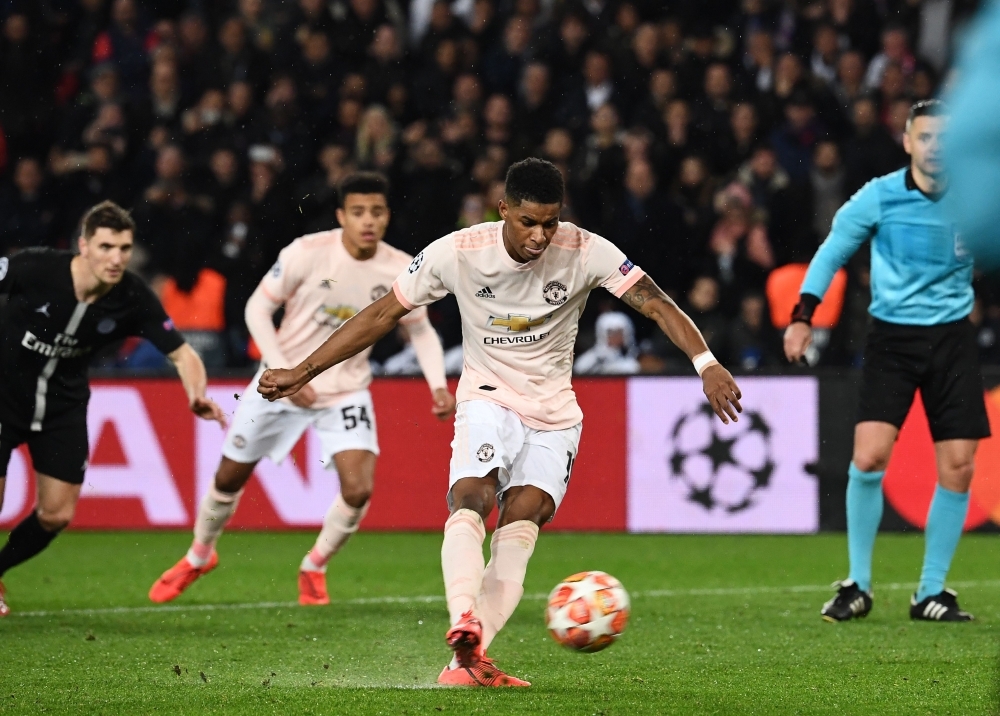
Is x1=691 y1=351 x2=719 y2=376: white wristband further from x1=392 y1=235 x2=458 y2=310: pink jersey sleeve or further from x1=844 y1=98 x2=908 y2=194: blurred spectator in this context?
x1=844 y1=98 x2=908 y2=194: blurred spectator

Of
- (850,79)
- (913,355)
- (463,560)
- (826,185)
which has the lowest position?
(463,560)

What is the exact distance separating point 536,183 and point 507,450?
1.06 m

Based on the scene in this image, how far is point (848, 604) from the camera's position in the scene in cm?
767

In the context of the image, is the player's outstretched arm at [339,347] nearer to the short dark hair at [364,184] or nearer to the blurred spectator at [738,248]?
the short dark hair at [364,184]

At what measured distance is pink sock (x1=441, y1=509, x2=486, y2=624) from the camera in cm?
554

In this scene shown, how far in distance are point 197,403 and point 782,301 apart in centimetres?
641

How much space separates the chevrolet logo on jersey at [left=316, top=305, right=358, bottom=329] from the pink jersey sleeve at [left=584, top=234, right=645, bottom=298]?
275 cm

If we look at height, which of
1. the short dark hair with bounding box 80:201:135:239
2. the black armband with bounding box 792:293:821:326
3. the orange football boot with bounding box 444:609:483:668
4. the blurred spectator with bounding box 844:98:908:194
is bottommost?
the orange football boot with bounding box 444:609:483:668

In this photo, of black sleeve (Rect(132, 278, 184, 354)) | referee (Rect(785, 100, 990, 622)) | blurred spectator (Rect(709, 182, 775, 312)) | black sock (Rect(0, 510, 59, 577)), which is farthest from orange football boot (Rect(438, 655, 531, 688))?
blurred spectator (Rect(709, 182, 775, 312))

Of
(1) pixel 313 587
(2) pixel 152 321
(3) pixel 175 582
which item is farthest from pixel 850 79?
(3) pixel 175 582

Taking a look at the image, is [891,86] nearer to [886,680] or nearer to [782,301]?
[782,301]

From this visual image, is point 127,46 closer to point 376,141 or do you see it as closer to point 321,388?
point 376,141

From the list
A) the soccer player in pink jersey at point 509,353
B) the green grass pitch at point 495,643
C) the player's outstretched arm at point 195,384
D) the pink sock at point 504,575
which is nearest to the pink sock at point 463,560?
the soccer player in pink jersey at point 509,353

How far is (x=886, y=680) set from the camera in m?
5.87
